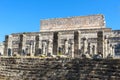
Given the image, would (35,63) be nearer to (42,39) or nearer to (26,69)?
(26,69)

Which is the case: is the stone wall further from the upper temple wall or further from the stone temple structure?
the upper temple wall

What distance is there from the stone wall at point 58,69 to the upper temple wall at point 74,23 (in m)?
39.7

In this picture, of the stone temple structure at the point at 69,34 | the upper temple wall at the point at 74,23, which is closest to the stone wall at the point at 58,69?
the stone temple structure at the point at 69,34

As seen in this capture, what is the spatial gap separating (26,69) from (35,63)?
2.40 ft

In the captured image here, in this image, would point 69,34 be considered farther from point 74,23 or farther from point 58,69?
point 58,69

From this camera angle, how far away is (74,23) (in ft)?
199

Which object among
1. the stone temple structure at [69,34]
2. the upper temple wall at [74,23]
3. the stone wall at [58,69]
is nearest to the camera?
the stone wall at [58,69]

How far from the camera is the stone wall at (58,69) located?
1537 centimetres

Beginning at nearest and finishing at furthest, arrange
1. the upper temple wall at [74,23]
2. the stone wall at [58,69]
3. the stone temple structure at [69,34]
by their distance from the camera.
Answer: the stone wall at [58,69], the stone temple structure at [69,34], the upper temple wall at [74,23]

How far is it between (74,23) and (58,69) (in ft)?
143

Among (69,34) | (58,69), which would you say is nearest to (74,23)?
(69,34)

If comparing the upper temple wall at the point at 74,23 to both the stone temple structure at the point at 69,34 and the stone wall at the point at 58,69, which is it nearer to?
the stone temple structure at the point at 69,34

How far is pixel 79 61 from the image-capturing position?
55.2 feet

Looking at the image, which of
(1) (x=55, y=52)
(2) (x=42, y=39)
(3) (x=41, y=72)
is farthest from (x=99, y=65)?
(2) (x=42, y=39)
